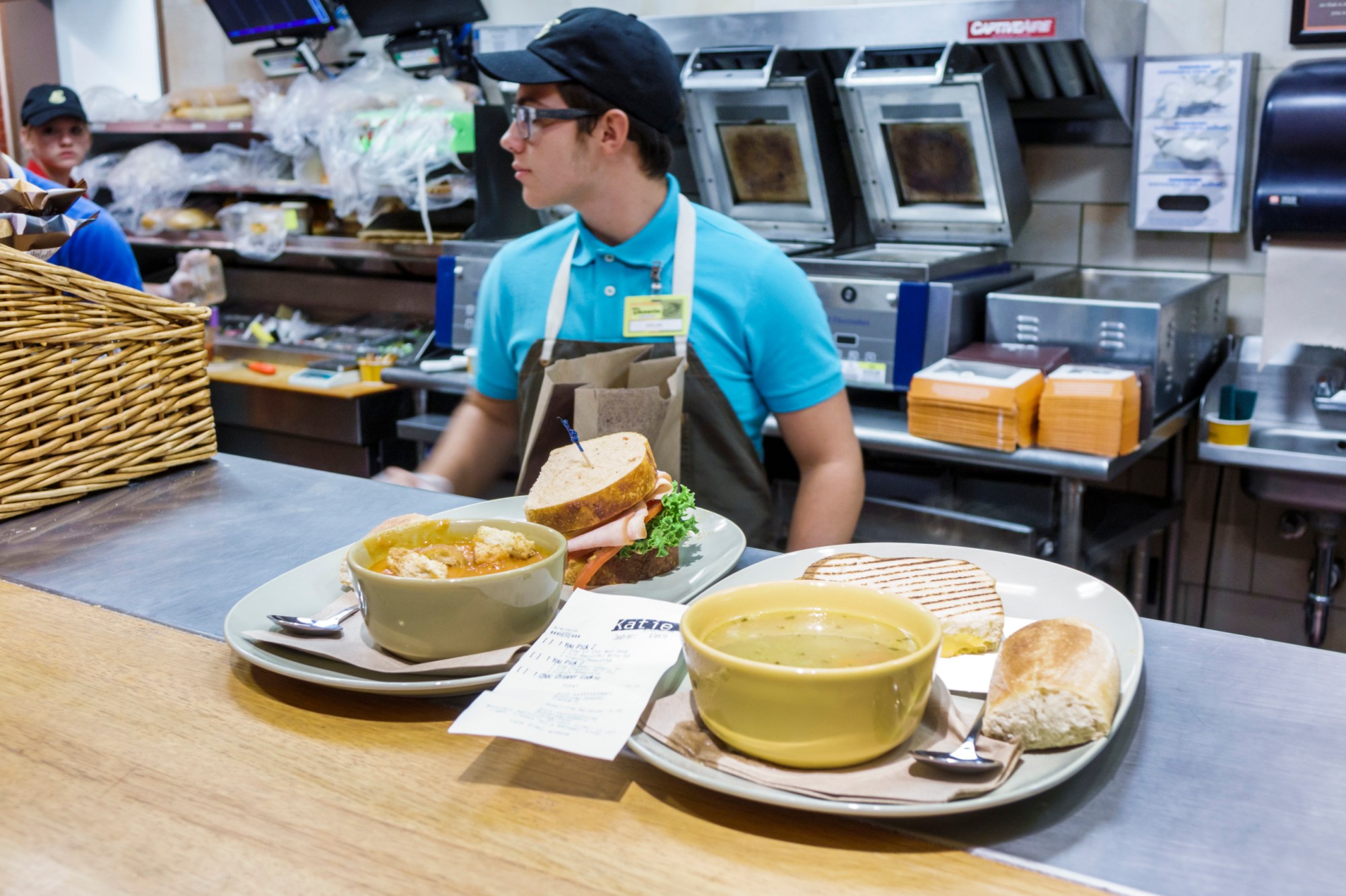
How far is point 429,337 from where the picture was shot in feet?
13.0

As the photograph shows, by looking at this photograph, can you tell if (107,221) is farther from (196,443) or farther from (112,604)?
(112,604)

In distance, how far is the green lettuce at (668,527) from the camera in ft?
3.79

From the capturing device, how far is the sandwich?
1.13 metres

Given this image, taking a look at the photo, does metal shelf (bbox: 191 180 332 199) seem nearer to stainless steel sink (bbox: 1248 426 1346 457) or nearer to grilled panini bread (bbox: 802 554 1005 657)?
stainless steel sink (bbox: 1248 426 1346 457)

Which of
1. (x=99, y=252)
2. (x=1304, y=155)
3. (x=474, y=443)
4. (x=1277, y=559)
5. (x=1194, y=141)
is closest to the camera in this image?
(x=474, y=443)

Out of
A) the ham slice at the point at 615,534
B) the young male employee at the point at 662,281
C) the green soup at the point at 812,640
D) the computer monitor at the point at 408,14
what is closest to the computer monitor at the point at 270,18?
the computer monitor at the point at 408,14

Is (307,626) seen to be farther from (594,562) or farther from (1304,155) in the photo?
(1304,155)

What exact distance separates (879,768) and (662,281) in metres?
1.49

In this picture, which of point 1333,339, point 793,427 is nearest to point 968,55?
point 1333,339

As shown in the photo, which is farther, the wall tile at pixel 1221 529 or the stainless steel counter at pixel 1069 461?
the wall tile at pixel 1221 529

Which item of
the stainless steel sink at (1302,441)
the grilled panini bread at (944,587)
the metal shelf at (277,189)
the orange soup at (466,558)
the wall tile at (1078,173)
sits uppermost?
the wall tile at (1078,173)

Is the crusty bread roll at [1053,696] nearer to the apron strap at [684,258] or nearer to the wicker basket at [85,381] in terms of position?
the wicker basket at [85,381]

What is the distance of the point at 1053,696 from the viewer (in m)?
0.78

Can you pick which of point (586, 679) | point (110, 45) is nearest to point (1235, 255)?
point (586, 679)
